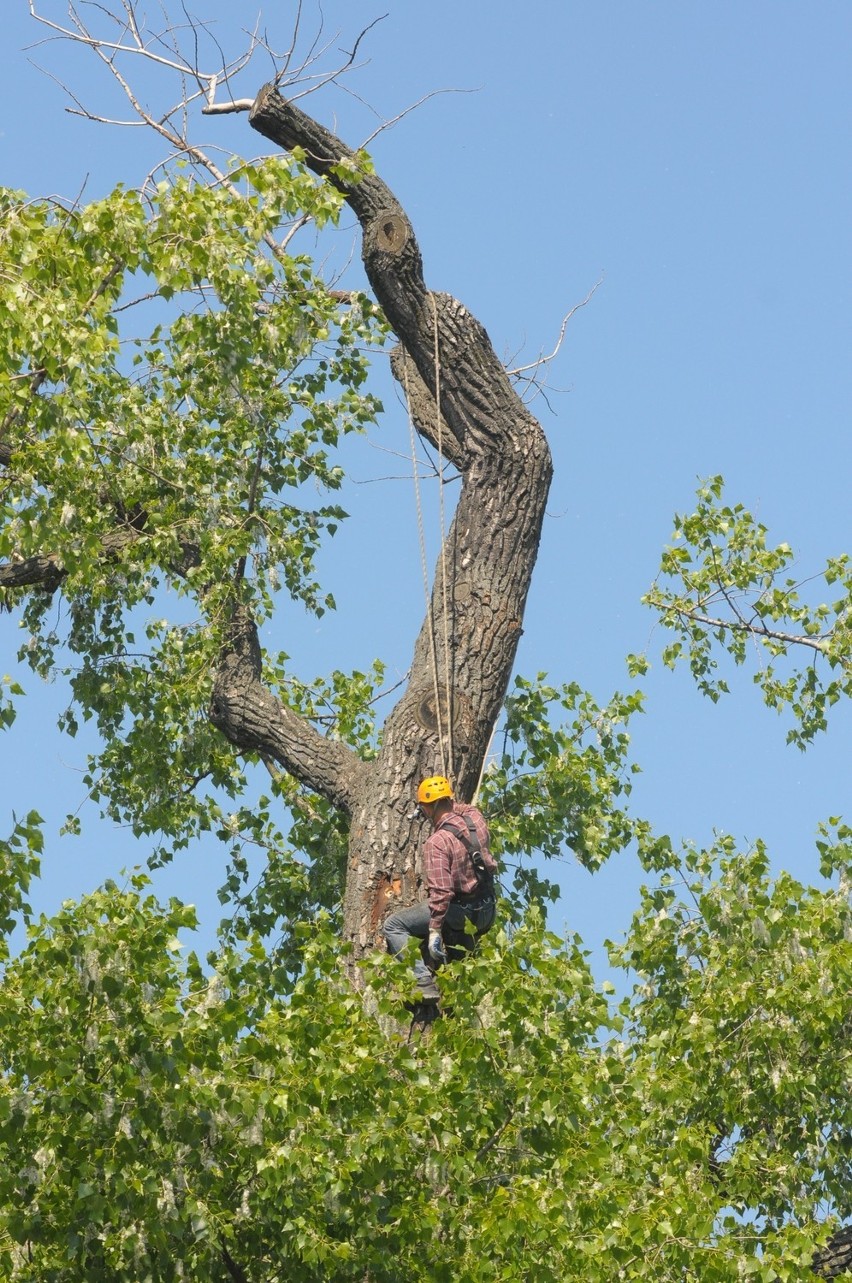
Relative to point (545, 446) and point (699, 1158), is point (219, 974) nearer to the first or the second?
point (699, 1158)

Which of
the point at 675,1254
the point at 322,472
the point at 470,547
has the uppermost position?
the point at 322,472

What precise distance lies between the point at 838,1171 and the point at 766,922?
4.23 feet

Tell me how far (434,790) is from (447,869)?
1.32 feet

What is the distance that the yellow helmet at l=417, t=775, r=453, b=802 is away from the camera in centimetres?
837

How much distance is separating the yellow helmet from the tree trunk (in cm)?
26

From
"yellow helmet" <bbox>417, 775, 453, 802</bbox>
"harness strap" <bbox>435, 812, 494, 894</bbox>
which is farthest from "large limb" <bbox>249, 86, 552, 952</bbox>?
"harness strap" <bbox>435, 812, 494, 894</bbox>

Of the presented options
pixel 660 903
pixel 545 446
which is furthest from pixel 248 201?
pixel 660 903

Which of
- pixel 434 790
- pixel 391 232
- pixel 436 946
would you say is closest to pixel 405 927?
pixel 436 946

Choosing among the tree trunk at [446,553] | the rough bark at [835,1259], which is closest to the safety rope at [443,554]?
the tree trunk at [446,553]

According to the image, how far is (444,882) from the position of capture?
8180 millimetres

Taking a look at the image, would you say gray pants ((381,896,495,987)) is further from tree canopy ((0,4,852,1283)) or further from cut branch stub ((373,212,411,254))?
cut branch stub ((373,212,411,254))

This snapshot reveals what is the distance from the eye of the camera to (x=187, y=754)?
39.8 ft

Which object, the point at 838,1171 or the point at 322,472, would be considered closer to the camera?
the point at 838,1171

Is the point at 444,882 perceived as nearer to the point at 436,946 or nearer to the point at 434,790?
the point at 436,946
